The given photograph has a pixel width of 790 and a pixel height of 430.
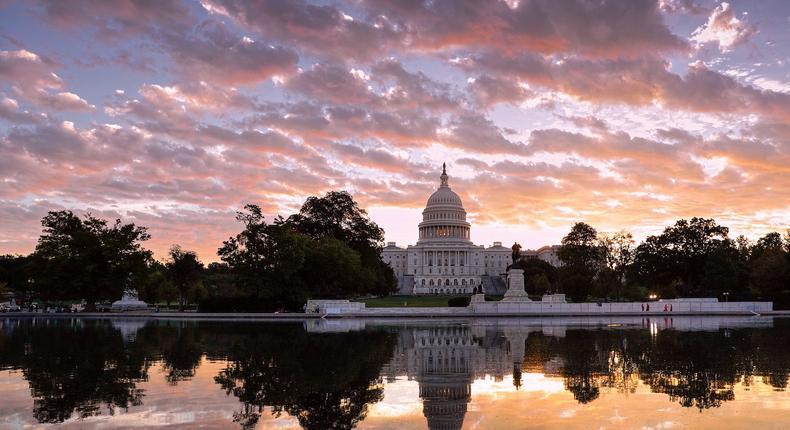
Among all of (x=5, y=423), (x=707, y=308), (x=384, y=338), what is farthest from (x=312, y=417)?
(x=707, y=308)

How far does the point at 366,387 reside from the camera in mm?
16266

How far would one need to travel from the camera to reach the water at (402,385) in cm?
1256

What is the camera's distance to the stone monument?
219 ft

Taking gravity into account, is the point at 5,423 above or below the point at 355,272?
below

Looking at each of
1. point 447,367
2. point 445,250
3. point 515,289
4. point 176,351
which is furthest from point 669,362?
point 445,250

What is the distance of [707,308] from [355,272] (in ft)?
110

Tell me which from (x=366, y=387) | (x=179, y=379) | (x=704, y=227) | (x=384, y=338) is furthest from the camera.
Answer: (x=704, y=227)

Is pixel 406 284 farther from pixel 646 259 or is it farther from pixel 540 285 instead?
pixel 646 259

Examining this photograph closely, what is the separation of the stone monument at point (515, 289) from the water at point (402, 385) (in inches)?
1497

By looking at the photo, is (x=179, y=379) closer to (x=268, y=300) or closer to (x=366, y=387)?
(x=366, y=387)

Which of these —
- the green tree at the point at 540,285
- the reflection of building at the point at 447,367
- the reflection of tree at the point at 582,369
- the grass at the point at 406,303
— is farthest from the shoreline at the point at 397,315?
the green tree at the point at 540,285

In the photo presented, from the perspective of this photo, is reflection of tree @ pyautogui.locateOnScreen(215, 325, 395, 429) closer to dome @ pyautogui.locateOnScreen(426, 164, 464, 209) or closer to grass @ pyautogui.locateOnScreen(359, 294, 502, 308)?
grass @ pyautogui.locateOnScreen(359, 294, 502, 308)

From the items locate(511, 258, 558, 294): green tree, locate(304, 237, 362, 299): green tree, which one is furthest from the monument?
locate(511, 258, 558, 294): green tree

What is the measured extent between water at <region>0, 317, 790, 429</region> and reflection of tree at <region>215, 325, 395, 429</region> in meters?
0.04
